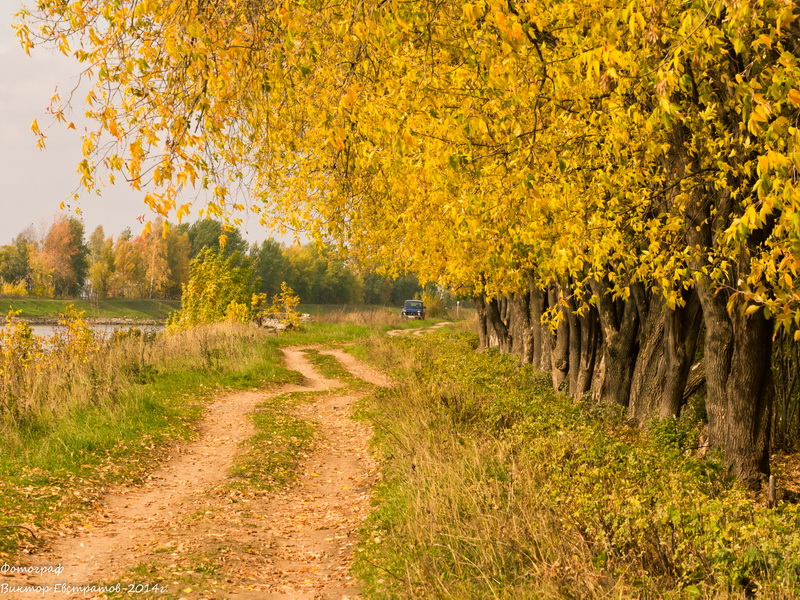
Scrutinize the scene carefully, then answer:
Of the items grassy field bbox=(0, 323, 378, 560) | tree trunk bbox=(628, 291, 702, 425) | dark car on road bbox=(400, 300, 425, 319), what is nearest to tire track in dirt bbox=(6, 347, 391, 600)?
grassy field bbox=(0, 323, 378, 560)

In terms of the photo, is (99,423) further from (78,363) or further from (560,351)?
(560,351)

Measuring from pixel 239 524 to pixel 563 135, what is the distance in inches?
210

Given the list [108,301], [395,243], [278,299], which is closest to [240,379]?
[395,243]

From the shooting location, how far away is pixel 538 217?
22.7 feet

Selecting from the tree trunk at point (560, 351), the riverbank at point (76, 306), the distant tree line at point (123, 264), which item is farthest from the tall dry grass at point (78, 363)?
the distant tree line at point (123, 264)

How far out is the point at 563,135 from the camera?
7375 millimetres

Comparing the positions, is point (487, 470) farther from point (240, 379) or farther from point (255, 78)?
point (240, 379)

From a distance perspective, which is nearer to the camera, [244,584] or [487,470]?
[244,584]

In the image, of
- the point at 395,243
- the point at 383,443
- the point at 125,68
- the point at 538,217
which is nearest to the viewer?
the point at 125,68

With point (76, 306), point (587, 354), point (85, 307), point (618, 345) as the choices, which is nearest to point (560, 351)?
point (587, 354)

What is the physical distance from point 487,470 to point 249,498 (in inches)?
119

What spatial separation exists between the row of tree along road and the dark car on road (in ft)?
121

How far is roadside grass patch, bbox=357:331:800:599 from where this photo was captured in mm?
4738

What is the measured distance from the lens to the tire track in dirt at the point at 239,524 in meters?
6.17
